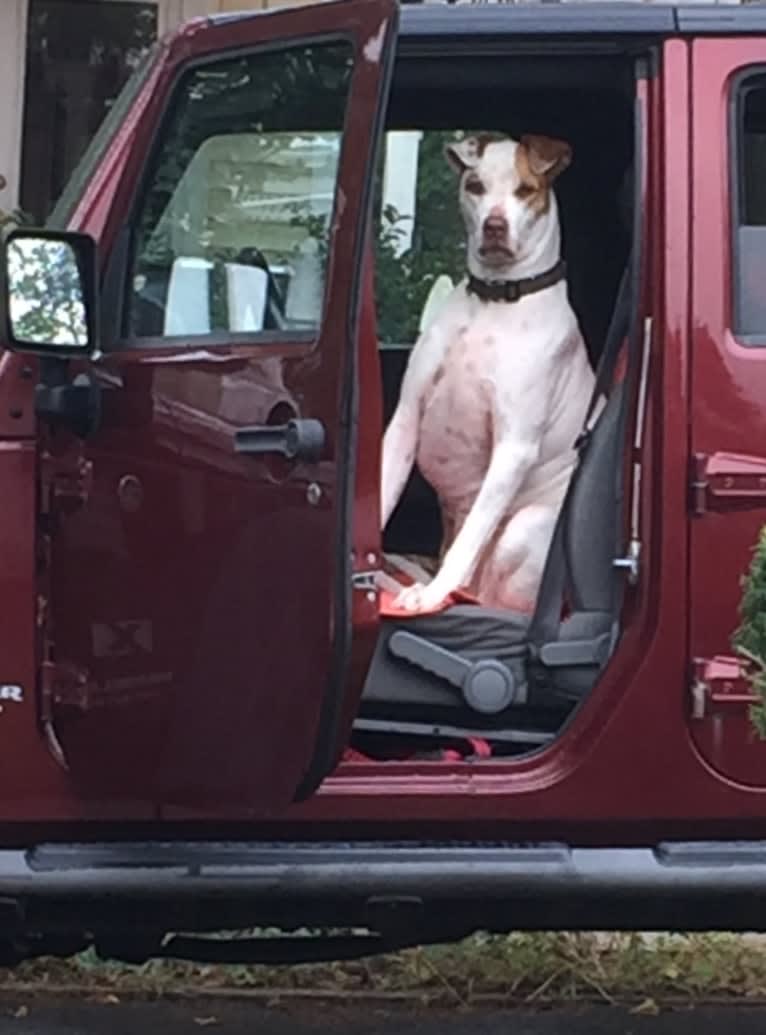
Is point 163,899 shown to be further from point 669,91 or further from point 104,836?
point 669,91

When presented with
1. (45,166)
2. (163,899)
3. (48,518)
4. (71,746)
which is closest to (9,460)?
(48,518)

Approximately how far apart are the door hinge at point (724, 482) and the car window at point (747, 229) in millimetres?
225

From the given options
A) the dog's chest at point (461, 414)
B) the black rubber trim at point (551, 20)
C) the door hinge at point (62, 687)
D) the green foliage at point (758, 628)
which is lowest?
the door hinge at point (62, 687)

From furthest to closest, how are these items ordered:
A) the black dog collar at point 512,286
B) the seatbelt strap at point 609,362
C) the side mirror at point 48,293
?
the black dog collar at point 512,286
the seatbelt strap at point 609,362
the side mirror at point 48,293

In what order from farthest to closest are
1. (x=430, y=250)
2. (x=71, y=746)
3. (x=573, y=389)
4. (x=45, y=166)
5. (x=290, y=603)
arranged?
(x=45, y=166)
(x=430, y=250)
(x=573, y=389)
(x=71, y=746)
(x=290, y=603)

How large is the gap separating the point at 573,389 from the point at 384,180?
0.58 metres

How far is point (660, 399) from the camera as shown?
3867 millimetres

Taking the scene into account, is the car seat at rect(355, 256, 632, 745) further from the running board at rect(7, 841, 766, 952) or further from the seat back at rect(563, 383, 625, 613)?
the running board at rect(7, 841, 766, 952)

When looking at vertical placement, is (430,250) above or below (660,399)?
above

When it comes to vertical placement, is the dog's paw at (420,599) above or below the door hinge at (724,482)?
below

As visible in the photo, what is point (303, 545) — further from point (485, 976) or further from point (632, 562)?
point (485, 976)

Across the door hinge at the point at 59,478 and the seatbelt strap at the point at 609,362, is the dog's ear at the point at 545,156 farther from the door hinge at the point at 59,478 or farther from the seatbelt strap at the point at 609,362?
the door hinge at the point at 59,478

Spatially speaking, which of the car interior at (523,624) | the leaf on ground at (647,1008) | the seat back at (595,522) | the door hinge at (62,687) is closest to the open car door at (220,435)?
the door hinge at (62,687)

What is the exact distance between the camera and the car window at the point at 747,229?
12.8ft
